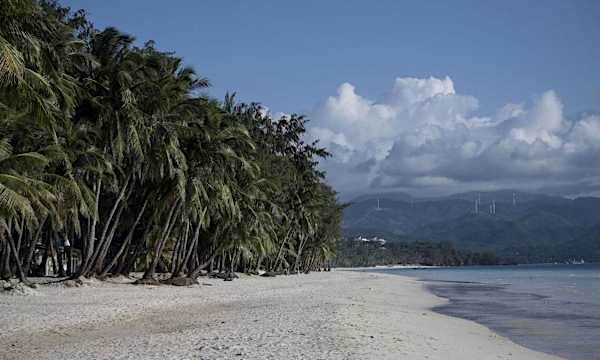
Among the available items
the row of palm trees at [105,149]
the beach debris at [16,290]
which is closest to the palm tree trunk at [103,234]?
the row of palm trees at [105,149]

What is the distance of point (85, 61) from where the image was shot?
25.4 meters

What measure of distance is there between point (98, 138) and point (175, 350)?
17.7 m

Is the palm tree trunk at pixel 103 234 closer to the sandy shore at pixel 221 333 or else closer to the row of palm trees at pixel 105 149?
the row of palm trees at pixel 105 149

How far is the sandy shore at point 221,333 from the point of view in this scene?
10.8 meters

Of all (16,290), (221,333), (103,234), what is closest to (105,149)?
(103,234)

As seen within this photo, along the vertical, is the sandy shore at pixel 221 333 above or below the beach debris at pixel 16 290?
below

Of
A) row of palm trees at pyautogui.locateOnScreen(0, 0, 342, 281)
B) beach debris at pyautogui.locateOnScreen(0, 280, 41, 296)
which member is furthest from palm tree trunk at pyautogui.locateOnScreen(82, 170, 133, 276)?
beach debris at pyautogui.locateOnScreen(0, 280, 41, 296)

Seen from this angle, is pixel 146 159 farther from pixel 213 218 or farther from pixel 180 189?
pixel 213 218

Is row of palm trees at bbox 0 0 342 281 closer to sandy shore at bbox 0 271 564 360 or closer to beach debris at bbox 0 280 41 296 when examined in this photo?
beach debris at bbox 0 280 41 296

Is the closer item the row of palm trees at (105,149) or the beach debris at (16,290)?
the row of palm trees at (105,149)

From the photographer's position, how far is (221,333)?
42.3 ft

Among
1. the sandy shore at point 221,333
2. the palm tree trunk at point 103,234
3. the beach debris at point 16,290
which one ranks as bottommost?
the sandy shore at point 221,333

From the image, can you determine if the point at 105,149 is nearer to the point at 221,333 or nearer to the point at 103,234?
the point at 103,234

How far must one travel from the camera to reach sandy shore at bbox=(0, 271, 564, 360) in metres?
10.8
